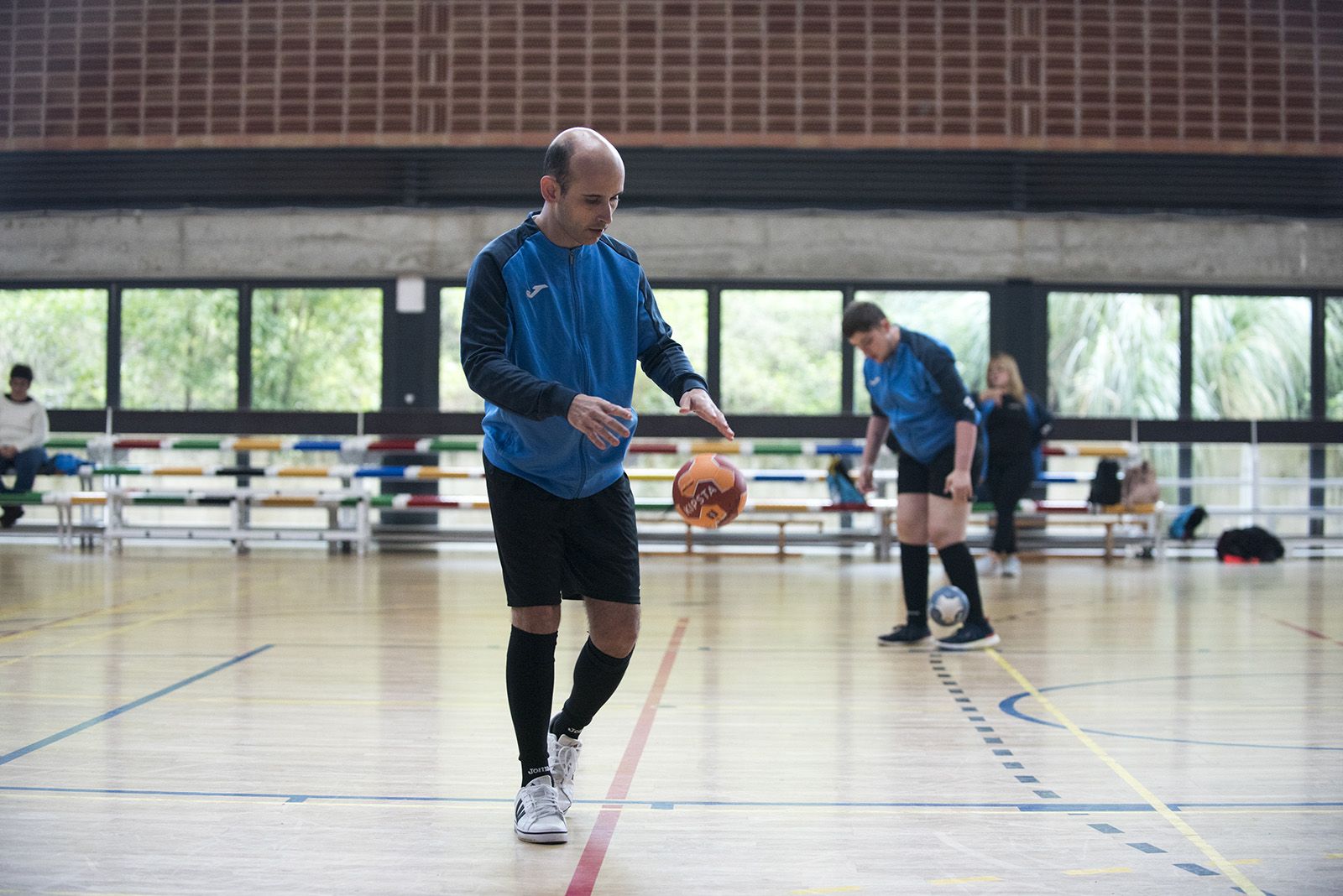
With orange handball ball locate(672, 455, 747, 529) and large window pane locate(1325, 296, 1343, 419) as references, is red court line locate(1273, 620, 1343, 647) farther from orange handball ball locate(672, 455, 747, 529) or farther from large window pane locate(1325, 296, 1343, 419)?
large window pane locate(1325, 296, 1343, 419)

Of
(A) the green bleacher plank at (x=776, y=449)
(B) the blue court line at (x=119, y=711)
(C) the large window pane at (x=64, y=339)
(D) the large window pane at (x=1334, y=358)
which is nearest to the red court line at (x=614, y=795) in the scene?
(B) the blue court line at (x=119, y=711)

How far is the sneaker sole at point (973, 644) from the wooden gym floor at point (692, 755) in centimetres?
6

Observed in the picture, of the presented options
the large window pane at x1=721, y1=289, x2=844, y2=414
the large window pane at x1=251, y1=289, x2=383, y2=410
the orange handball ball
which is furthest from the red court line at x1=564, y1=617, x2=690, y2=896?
the large window pane at x1=251, y1=289, x2=383, y2=410

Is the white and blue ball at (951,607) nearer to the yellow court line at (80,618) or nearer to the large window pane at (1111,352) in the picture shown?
the yellow court line at (80,618)

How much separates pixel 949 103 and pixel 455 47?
484 cm

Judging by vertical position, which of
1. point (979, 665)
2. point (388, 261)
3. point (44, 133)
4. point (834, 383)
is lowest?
point (979, 665)

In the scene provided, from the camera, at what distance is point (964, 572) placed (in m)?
6.87

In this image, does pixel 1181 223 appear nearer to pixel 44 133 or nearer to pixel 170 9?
pixel 170 9

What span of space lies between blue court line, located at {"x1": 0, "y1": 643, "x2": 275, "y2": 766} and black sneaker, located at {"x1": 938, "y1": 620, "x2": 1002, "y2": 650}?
3.40 metres

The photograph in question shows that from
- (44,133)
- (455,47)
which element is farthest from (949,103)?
(44,133)

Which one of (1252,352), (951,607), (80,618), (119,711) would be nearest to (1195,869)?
(119,711)

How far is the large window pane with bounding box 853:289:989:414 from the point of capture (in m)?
13.6

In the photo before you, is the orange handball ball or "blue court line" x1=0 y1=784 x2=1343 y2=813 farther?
the orange handball ball

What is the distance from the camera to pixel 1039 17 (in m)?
13.2
